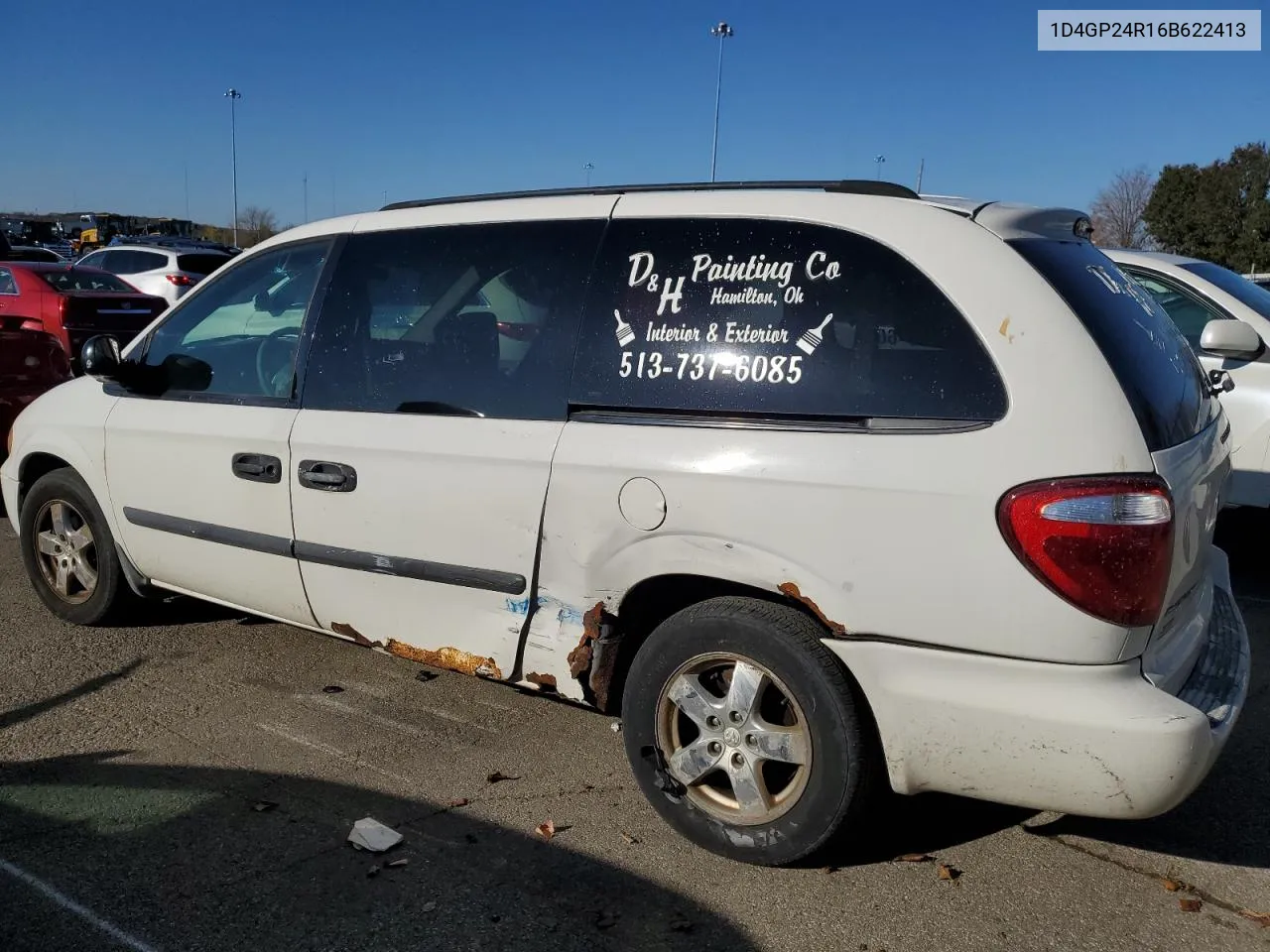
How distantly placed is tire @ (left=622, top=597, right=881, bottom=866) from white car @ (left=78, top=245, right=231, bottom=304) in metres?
17.2

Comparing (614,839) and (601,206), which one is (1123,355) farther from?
(614,839)

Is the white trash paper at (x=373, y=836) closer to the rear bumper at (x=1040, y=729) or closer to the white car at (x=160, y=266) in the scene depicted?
the rear bumper at (x=1040, y=729)

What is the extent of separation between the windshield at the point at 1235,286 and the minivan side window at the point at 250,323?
5069 millimetres

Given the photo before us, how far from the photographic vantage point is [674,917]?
290 cm

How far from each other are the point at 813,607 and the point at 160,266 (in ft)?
62.4

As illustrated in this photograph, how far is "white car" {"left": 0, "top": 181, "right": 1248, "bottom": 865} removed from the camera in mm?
2652

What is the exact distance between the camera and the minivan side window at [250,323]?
13.8ft

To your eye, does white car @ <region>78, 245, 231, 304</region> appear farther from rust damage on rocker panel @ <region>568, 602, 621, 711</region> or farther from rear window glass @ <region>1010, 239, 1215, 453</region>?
rear window glass @ <region>1010, 239, 1215, 453</region>

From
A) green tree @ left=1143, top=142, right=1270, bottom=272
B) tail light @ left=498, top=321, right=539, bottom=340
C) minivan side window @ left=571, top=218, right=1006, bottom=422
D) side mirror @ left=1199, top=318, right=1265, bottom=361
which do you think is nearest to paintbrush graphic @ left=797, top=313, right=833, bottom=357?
minivan side window @ left=571, top=218, right=1006, bottom=422

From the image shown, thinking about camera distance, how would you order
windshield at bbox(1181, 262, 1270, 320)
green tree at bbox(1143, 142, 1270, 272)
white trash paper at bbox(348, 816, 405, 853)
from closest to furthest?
white trash paper at bbox(348, 816, 405, 853) < windshield at bbox(1181, 262, 1270, 320) < green tree at bbox(1143, 142, 1270, 272)

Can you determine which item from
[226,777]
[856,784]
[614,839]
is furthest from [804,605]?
[226,777]

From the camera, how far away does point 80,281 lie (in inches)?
521

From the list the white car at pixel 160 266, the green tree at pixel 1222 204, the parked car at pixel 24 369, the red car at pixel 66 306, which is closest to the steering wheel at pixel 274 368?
the parked car at pixel 24 369

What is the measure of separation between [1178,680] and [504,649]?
1.97 metres
